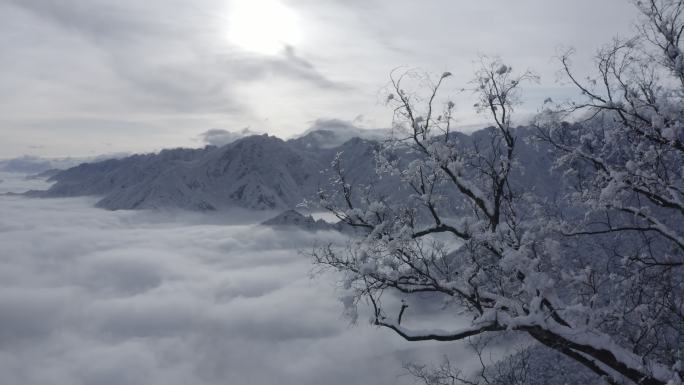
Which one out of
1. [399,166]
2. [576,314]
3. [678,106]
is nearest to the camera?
[576,314]

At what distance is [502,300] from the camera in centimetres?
859

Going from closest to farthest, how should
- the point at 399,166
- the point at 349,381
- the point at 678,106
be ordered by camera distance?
the point at 678,106 < the point at 399,166 < the point at 349,381

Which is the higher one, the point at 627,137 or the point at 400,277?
the point at 627,137

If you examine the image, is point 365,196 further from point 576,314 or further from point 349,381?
point 349,381

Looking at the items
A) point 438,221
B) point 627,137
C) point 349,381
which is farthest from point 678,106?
point 349,381

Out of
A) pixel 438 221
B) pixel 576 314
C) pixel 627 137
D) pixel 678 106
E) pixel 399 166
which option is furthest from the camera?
pixel 399 166

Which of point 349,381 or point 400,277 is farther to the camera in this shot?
point 349,381

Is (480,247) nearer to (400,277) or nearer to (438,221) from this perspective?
(438,221)

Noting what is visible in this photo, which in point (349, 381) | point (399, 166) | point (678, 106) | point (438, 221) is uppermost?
point (678, 106)

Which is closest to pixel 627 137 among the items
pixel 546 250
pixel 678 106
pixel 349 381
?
pixel 678 106

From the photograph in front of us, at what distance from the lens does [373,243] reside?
10328mm

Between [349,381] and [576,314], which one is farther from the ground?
[576,314]

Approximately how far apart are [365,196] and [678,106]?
24.3ft

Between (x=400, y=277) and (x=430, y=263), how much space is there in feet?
2.78
